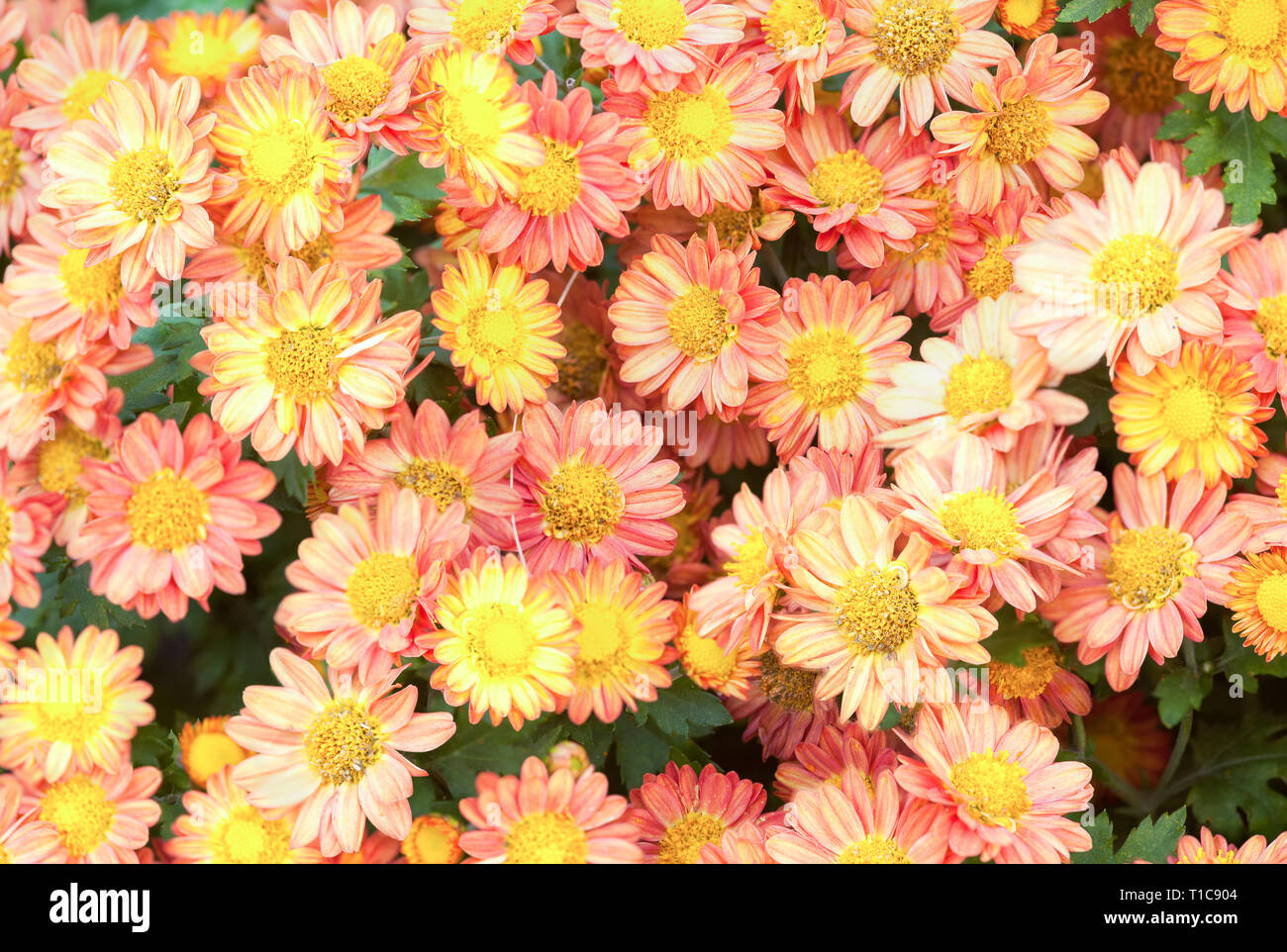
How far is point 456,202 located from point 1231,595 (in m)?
1.03

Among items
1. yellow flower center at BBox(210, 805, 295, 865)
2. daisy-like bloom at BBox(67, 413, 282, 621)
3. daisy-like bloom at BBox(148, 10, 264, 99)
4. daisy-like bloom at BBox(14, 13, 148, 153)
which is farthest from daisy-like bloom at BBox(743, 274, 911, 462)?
daisy-like bloom at BBox(14, 13, 148, 153)

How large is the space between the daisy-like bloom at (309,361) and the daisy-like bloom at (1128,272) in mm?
742

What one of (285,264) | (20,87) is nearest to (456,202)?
(285,264)

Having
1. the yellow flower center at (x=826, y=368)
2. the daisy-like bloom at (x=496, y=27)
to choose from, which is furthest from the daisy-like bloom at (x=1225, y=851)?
the daisy-like bloom at (x=496, y=27)

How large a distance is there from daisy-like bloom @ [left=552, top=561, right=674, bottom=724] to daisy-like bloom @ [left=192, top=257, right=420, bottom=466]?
32 cm

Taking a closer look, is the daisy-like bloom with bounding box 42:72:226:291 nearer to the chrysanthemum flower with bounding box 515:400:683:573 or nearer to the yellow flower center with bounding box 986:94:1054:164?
the chrysanthemum flower with bounding box 515:400:683:573

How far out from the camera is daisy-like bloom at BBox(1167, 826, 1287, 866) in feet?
4.21

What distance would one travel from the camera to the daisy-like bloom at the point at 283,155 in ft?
4.40

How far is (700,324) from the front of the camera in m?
1.44

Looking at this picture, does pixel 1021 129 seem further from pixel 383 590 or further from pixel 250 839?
pixel 250 839

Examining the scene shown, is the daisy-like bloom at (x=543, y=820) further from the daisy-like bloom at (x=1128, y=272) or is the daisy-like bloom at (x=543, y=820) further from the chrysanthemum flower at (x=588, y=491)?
the daisy-like bloom at (x=1128, y=272)

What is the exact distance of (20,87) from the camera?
172 centimetres

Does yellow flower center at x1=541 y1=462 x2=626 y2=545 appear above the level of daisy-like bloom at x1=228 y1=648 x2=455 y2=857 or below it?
above

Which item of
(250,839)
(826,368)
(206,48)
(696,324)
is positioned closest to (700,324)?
(696,324)
